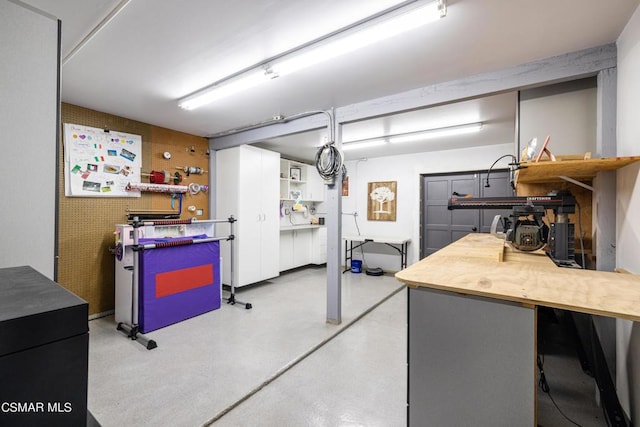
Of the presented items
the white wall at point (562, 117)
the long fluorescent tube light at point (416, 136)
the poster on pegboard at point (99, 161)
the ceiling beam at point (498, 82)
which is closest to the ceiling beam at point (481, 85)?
the ceiling beam at point (498, 82)

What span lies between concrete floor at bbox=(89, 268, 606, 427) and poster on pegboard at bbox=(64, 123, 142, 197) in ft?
5.16

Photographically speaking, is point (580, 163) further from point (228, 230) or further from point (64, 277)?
point (64, 277)

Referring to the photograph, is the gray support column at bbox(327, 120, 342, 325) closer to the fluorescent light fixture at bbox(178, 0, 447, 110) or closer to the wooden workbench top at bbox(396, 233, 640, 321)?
the fluorescent light fixture at bbox(178, 0, 447, 110)

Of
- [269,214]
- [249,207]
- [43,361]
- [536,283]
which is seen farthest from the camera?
[269,214]

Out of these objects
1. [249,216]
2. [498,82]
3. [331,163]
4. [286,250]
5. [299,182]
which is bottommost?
[286,250]

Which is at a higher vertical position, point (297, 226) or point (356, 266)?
point (297, 226)

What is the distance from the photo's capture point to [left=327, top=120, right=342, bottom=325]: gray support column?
3.19m

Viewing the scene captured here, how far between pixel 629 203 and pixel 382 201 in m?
4.29

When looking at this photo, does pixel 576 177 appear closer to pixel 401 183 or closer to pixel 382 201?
pixel 401 183

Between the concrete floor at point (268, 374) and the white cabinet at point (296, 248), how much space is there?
2.10m

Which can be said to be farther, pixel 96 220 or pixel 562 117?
pixel 96 220

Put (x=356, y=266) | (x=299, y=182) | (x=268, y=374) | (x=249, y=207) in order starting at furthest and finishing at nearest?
(x=299, y=182)
(x=356, y=266)
(x=249, y=207)
(x=268, y=374)

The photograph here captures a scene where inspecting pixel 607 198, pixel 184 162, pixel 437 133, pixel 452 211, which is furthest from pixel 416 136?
pixel 184 162

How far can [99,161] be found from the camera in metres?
3.32
